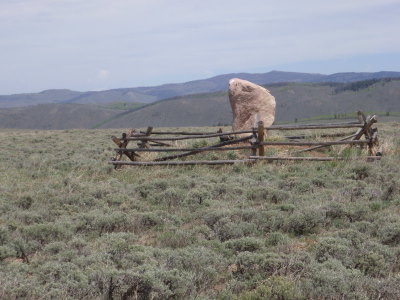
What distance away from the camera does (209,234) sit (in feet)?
21.1

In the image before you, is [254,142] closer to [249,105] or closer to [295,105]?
[249,105]

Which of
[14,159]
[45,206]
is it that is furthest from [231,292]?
[14,159]

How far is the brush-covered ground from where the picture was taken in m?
4.52

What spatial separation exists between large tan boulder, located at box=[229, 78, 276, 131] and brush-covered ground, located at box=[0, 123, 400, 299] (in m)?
4.53

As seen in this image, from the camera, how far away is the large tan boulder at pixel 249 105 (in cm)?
1560

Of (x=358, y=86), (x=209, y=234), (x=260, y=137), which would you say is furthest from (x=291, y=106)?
(x=209, y=234)

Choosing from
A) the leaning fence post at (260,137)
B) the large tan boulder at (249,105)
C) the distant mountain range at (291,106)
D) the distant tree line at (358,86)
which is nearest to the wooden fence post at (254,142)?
the leaning fence post at (260,137)

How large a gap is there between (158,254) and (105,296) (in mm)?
1176

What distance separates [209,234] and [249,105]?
984 centimetres

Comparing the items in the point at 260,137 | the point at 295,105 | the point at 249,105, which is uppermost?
the point at 295,105

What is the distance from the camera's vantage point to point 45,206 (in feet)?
27.4

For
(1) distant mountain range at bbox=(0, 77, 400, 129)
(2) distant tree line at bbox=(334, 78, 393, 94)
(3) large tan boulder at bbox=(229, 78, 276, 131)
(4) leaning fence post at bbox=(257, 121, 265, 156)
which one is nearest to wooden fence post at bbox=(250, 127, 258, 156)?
(4) leaning fence post at bbox=(257, 121, 265, 156)

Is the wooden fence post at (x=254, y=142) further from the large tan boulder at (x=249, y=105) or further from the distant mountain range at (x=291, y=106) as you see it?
the distant mountain range at (x=291, y=106)

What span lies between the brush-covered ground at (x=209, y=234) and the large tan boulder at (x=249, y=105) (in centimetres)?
453
